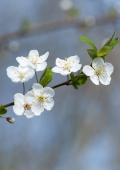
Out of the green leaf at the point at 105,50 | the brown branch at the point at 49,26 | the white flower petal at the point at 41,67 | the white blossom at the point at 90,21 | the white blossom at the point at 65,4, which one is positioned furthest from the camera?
the white blossom at the point at 65,4

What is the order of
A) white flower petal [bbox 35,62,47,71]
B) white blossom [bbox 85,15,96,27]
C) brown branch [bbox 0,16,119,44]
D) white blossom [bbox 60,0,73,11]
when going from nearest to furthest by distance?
white flower petal [bbox 35,62,47,71] → brown branch [bbox 0,16,119,44] → white blossom [bbox 85,15,96,27] → white blossom [bbox 60,0,73,11]

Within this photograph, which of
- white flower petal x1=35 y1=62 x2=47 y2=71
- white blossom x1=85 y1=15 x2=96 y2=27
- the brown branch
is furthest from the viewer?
white blossom x1=85 y1=15 x2=96 y2=27

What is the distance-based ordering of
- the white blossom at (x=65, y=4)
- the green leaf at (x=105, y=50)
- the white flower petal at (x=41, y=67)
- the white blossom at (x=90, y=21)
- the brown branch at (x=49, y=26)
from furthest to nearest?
the white blossom at (x=65, y=4) < the white blossom at (x=90, y=21) < the brown branch at (x=49, y=26) < the white flower petal at (x=41, y=67) < the green leaf at (x=105, y=50)

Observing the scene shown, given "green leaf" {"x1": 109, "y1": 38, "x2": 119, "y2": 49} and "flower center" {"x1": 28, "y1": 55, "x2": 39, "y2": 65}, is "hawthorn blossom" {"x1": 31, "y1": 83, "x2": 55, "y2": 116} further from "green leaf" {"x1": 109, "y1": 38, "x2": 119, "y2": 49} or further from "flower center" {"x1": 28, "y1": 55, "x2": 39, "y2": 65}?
"green leaf" {"x1": 109, "y1": 38, "x2": 119, "y2": 49}

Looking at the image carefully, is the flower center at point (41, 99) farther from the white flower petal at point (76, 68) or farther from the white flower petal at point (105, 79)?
the white flower petal at point (105, 79)

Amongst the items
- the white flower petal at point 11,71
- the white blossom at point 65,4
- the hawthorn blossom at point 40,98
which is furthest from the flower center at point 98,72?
the white blossom at point 65,4

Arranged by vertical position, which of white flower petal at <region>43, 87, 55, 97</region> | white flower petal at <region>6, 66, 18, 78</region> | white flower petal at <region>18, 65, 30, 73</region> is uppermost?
white flower petal at <region>6, 66, 18, 78</region>

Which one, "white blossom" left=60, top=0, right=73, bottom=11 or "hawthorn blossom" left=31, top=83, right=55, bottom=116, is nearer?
"hawthorn blossom" left=31, top=83, right=55, bottom=116

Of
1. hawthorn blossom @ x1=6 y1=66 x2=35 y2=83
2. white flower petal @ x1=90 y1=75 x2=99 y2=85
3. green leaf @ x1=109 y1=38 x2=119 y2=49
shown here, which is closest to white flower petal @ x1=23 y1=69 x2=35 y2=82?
hawthorn blossom @ x1=6 y1=66 x2=35 y2=83
